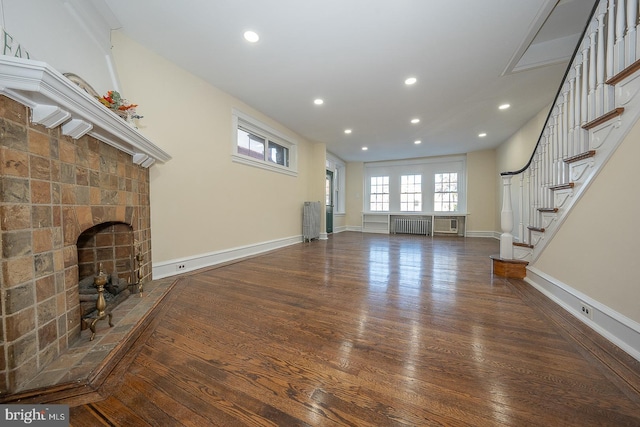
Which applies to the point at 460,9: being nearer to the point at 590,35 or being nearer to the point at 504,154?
the point at 590,35

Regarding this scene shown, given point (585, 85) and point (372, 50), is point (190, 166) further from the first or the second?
point (585, 85)

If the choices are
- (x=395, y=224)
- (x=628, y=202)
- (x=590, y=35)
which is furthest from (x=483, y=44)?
(x=395, y=224)

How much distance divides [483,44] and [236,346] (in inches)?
145

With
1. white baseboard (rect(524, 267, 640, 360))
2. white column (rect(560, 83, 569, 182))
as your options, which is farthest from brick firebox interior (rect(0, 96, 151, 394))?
white column (rect(560, 83, 569, 182))

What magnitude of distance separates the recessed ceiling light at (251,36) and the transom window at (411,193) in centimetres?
653

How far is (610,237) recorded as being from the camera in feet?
4.67

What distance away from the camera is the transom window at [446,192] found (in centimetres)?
706

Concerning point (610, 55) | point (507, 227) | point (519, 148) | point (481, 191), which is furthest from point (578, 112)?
point (481, 191)

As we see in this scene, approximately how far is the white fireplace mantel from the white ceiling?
4.34 ft

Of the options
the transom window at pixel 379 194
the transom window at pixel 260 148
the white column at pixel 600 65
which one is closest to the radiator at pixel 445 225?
the transom window at pixel 379 194

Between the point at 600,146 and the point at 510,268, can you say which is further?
the point at 510,268

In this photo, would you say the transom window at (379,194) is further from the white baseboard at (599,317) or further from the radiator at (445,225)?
the white baseboard at (599,317)

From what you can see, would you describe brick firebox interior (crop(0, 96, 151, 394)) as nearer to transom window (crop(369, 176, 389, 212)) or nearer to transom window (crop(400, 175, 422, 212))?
transom window (crop(369, 176, 389, 212))

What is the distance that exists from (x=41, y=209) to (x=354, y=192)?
7.58 m
